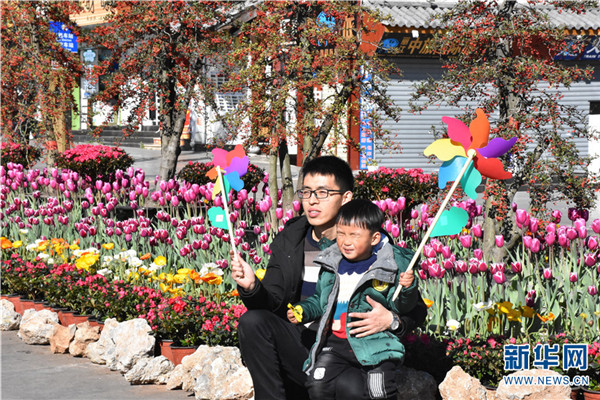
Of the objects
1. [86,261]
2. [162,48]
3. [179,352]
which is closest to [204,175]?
[162,48]

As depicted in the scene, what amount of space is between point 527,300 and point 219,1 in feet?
27.0

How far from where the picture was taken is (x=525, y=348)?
176 inches

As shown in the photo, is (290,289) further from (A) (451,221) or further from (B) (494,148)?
(B) (494,148)

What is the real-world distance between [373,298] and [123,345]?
254cm

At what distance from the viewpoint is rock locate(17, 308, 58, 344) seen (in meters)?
6.43

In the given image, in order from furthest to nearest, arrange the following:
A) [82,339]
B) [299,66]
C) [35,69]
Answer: [35,69]
[299,66]
[82,339]

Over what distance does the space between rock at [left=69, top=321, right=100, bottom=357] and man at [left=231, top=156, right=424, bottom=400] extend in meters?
2.40

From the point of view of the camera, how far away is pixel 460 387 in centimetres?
438

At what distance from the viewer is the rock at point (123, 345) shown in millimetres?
5500

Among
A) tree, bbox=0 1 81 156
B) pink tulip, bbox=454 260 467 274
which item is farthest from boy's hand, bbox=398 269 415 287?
tree, bbox=0 1 81 156

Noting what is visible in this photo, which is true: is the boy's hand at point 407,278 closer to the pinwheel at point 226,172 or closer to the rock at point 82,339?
the pinwheel at point 226,172

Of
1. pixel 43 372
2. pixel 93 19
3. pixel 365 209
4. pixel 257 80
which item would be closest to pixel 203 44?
pixel 257 80

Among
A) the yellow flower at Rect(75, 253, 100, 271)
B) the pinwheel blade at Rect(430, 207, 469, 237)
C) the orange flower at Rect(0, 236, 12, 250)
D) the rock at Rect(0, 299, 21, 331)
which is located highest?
the pinwheel blade at Rect(430, 207, 469, 237)

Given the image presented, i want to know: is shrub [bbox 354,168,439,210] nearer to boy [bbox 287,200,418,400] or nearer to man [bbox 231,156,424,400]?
man [bbox 231,156,424,400]
